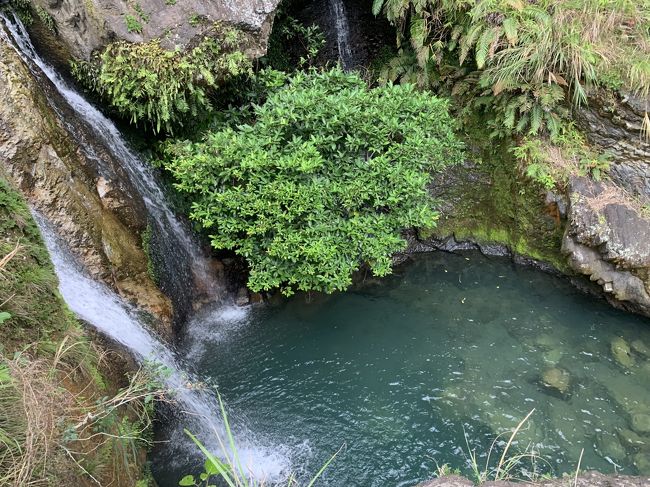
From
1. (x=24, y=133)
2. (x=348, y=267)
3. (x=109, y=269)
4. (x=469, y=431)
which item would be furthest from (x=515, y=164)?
(x=24, y=133)

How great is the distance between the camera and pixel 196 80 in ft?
21.1

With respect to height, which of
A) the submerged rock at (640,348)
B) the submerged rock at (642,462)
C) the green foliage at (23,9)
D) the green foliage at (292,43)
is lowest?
the submerged rock at (642,462)

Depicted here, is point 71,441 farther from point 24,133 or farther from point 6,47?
point 6,47

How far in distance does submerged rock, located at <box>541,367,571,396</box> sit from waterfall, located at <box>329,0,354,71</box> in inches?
244

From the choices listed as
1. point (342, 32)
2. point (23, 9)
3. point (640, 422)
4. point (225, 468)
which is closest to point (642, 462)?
point (640, 422)

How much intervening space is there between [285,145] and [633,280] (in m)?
5.34

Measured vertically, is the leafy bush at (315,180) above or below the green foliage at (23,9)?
below

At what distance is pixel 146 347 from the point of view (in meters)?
5.76

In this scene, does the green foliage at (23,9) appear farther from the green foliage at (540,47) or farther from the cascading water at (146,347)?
the green foliage at (540,47)

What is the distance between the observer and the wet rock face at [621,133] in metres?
6.93

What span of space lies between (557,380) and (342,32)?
22.6 ft

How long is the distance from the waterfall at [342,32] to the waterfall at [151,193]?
169 inches

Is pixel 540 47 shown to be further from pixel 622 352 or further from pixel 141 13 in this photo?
pixel 141 13

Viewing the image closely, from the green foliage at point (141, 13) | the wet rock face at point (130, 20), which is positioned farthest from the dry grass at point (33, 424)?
the green foliage at point (141, 13)
